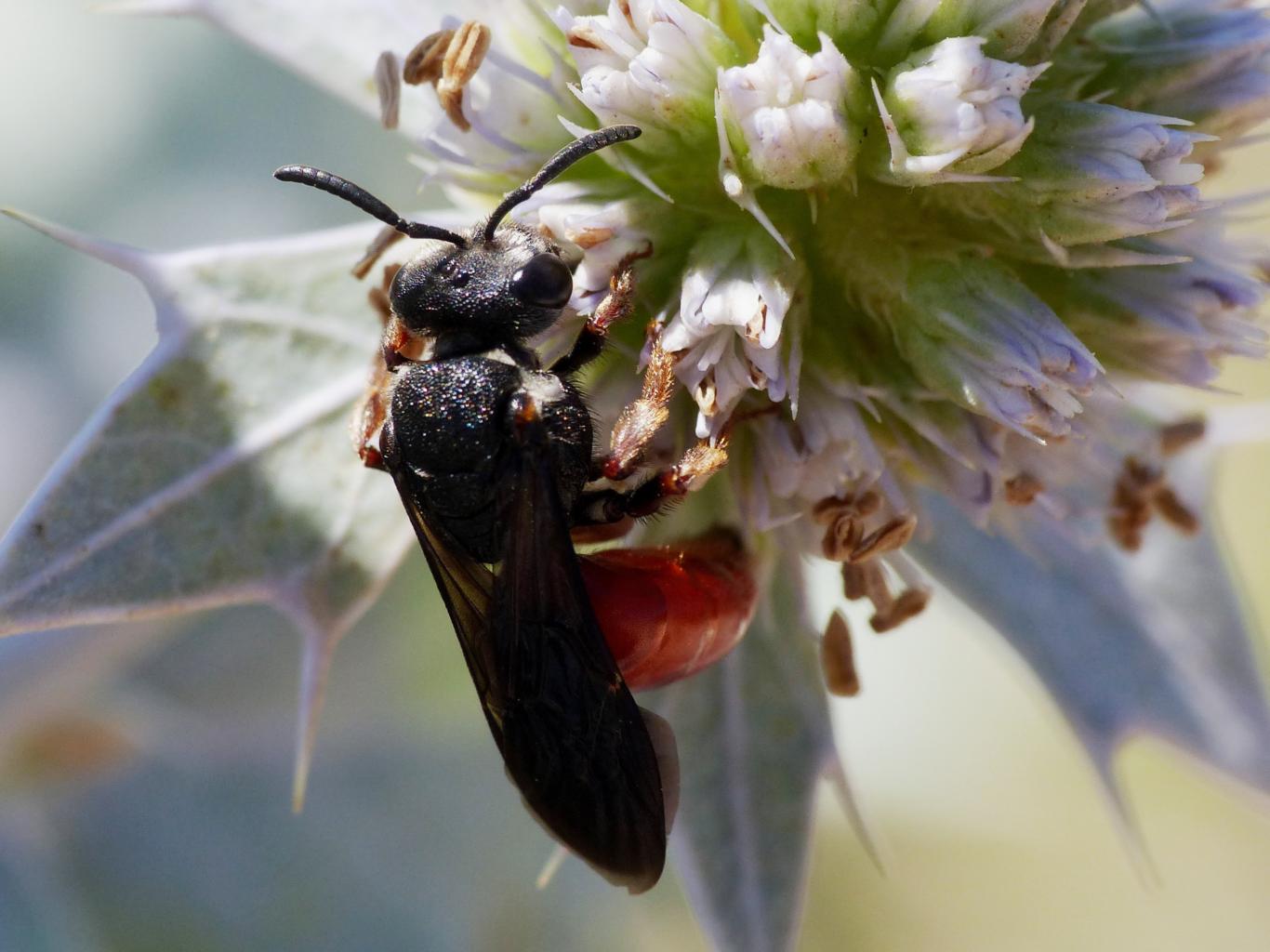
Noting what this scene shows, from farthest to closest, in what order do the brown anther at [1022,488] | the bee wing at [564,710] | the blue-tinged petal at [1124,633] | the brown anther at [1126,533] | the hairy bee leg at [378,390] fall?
the blue-tinged petal at [1124,633], the brown anther at [1126,533], the brown anther at [1022,488], the hairy bee leg at [378,390], the bee wing at [564,710]

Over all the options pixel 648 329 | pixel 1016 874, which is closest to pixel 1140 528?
pixel 648 329

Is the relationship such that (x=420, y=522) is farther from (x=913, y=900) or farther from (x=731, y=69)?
(x=913, y=900)

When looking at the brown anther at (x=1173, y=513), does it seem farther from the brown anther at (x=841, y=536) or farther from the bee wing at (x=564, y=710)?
the bee wing at (x=564, y=710)

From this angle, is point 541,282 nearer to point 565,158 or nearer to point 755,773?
point 565,158

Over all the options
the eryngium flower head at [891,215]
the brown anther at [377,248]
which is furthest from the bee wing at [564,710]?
the brown anther at [377,248]

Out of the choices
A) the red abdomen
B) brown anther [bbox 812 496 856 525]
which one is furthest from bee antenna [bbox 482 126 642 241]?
brown anther [bbox 812 496 856 525]
